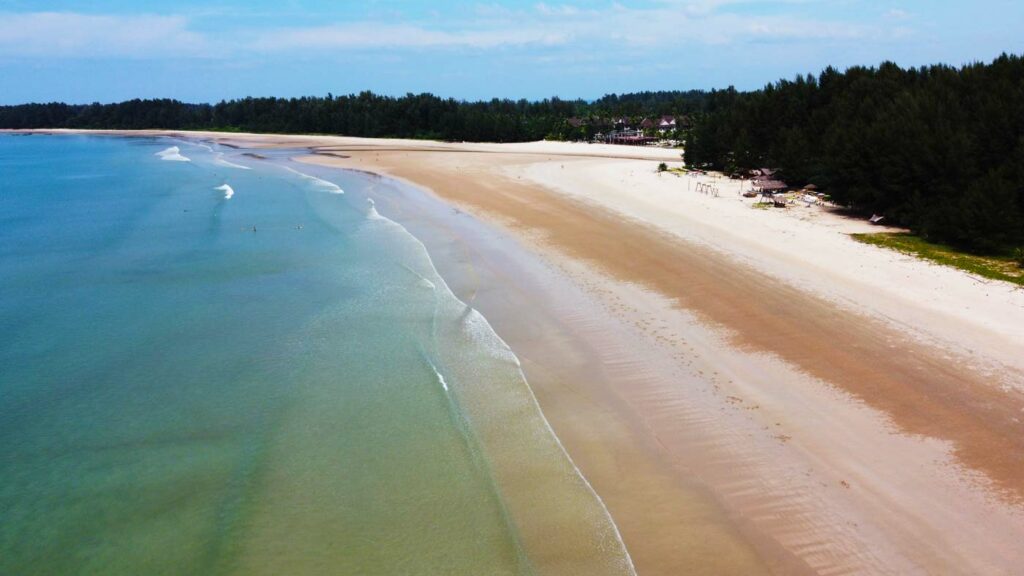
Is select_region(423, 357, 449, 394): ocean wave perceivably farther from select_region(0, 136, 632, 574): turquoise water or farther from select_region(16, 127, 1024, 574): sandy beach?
select_region(16, 127, 1024, 574): sandy beach

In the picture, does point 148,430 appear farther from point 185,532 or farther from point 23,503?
point 185,532

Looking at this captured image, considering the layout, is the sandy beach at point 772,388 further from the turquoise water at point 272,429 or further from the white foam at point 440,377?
the white foam at point 440,377

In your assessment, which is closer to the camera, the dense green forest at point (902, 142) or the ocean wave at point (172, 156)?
the dense green forest at point (902, 142)

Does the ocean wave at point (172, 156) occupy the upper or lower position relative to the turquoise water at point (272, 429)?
upper

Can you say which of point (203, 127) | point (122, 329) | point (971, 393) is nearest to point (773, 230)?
point (971, 393)

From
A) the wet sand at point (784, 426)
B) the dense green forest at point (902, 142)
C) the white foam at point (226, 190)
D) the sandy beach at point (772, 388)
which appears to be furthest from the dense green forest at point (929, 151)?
the white foam at point (226, 190)

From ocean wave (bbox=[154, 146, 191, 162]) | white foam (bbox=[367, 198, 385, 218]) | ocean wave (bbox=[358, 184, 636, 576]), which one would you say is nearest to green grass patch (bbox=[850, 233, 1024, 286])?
ocean wave (bbox=[358, 184, 636, 576])

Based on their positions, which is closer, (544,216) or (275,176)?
(544,216)

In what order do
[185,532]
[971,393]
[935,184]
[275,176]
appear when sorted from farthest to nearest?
[275,176] → [935,184] → [971,393] → [185,532]
